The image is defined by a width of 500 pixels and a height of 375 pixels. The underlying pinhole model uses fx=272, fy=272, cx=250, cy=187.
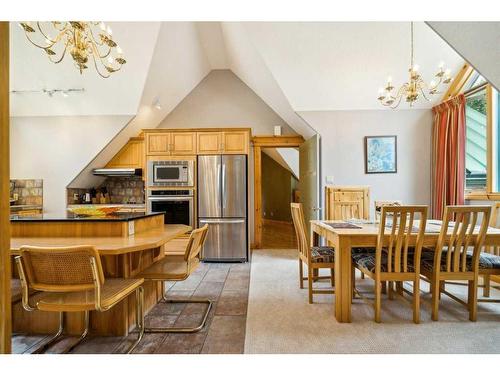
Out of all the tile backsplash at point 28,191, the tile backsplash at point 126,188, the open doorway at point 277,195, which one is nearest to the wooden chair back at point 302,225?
the tile backsplash at point 126,188

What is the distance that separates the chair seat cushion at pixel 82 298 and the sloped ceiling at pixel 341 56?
10.7 feet

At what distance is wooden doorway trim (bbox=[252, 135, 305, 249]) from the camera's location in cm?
507

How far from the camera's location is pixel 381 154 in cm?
434

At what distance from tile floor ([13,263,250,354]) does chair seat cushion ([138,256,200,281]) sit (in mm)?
423

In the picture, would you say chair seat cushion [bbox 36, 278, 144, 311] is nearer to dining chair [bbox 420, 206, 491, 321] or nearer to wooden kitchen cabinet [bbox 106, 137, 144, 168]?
dining chair [bbox 420, 206, 491, 321]

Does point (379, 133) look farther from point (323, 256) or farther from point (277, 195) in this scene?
point (277, 195)

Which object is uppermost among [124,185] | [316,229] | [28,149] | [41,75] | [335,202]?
[41,75]

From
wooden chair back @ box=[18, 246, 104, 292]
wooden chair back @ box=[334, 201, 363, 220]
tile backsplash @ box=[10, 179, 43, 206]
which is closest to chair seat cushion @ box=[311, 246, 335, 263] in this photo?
wooden chair back @ box=[334, 201, 363, 220]

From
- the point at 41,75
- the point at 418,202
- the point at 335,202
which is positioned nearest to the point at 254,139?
the point at 335,202

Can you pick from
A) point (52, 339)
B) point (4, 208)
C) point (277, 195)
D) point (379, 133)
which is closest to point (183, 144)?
point (52, 339)

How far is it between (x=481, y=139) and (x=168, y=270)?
418 centimetres

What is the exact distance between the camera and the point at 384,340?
6.37ft

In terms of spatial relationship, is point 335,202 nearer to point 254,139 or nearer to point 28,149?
point 254,139

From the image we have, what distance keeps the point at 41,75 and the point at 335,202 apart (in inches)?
182
